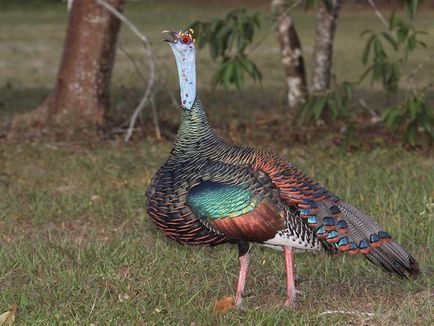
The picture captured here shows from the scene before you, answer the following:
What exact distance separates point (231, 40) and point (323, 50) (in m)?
3.04

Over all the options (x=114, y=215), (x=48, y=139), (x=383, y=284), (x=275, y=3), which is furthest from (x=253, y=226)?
(x=275, y=3)

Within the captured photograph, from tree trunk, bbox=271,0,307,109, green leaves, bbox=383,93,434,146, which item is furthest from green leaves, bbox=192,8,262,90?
tree trunk, bbox=271,0,307,109

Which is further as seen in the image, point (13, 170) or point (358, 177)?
point (13, 170)

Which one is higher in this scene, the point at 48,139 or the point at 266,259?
the point at 266,259

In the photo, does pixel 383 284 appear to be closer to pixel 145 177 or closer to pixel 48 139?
pixel 145 177

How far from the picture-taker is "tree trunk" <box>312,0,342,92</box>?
40.9 feet

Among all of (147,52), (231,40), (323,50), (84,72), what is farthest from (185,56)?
(323,50)

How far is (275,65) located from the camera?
69.6 ft

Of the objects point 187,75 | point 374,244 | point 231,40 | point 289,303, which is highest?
point 187,75

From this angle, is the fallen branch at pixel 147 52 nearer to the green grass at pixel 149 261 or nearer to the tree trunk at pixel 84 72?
the tree trunk at pixel 84 72

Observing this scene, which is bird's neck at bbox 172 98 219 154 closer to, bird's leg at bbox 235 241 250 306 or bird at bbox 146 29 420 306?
bird at bbox 146 29 420 306

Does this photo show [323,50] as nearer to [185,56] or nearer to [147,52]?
[147,52]

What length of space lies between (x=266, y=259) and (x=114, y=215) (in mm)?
1771

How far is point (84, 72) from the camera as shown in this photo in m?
11.5
